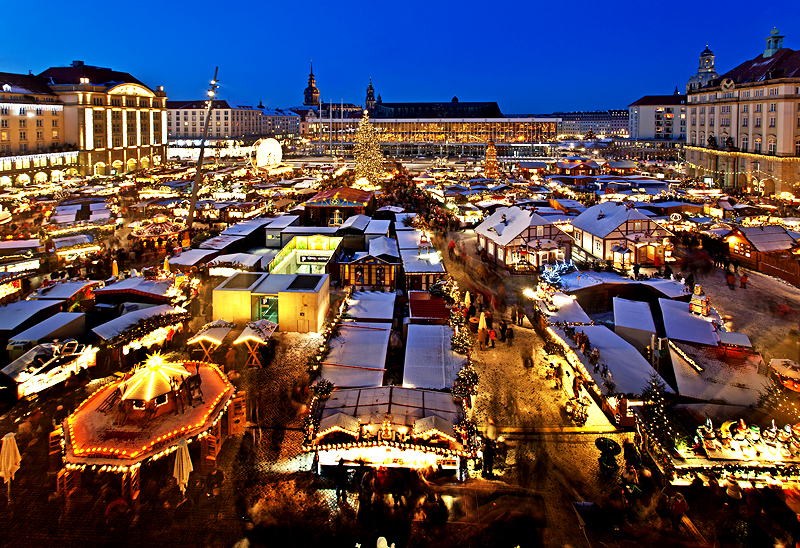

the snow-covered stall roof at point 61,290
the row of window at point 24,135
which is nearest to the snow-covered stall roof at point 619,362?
the snow-covered stall roof at point 61,290

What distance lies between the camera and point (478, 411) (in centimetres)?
918

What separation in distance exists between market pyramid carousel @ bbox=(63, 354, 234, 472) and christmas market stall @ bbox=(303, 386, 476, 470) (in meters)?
1.67

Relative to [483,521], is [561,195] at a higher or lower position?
higher

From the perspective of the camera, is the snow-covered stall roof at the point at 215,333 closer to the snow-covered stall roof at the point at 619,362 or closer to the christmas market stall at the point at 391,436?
the christmas market stall at the point at 391,436

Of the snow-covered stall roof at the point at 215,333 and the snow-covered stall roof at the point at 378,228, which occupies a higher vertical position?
the snow-covered stall roof at the point at 378,228

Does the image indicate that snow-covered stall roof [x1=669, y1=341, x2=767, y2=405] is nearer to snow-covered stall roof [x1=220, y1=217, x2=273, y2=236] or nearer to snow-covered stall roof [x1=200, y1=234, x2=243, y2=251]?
snow-covered stall roof [x1=200, y1=234, x2=243, y2=251]

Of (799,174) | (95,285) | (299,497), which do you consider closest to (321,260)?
(95,285)

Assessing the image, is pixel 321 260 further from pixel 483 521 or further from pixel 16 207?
pixel 16 207

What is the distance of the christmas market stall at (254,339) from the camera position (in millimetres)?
10836

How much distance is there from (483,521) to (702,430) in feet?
11.9

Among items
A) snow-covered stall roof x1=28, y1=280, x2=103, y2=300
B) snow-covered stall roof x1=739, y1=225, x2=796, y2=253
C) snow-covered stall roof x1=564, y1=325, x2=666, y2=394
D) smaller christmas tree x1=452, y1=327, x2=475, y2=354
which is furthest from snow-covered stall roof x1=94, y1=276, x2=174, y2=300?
snow-covered stall roof x1=739, y1=225, x2=796, y2=253

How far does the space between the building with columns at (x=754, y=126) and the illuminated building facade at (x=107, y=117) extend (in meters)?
57.5

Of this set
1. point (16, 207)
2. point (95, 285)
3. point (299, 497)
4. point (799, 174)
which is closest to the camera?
point (299, 497)

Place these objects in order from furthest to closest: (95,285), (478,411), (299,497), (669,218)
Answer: (669,218) → (95,285) → (478,411) → (299,497)
